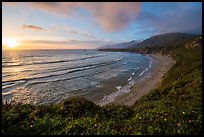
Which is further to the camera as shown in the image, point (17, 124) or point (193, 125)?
point (17, 124)

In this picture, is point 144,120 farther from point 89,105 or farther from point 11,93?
point 11,93

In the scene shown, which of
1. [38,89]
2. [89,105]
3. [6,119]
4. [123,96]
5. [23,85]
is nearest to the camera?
[6,119]

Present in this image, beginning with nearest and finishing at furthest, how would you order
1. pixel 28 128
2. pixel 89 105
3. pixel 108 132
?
pixel 108 132 < pixel 28 128 < pixel 89 105

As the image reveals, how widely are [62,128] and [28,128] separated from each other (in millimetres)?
1206

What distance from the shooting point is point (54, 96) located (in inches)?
976

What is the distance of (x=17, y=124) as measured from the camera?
26.2 feet

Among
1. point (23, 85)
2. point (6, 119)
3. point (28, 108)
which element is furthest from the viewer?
point (23, 85)

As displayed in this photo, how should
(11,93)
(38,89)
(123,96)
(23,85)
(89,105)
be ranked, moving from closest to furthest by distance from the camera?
(89,105), (123,96), (11,93), (38,89), (23,85)

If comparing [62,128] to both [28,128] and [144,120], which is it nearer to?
[28,128]

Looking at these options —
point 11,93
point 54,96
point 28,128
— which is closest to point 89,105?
point 28,128

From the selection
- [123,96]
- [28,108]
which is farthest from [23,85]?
[28,108]

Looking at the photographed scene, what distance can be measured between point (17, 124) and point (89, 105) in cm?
367

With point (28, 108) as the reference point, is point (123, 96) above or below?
below

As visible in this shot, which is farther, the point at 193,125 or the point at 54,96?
the point at 54,96
